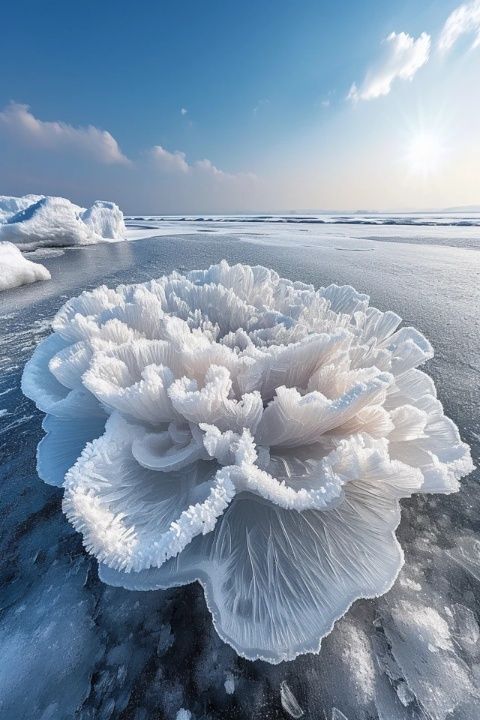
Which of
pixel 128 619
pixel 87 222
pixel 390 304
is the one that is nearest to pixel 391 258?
pixel 390 304

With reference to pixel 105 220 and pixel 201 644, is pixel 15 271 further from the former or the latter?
pixel 105 220

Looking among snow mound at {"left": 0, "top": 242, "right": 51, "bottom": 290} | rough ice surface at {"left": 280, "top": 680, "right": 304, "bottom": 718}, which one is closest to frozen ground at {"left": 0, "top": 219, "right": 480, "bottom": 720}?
rough ice surface at {"left": 280, "top": 680, "right": 304, "bottom": 718}

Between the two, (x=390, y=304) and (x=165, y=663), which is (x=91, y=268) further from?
(x=165, y=663)

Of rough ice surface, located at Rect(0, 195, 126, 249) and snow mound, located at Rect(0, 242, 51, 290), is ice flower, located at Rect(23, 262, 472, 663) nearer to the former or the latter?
snow mound, located at Rect(0, 242, 51, 290)

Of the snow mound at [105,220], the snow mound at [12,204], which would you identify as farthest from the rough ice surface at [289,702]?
the snow mound at [12,204]

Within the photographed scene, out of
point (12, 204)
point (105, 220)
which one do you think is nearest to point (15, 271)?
point (105, 220)

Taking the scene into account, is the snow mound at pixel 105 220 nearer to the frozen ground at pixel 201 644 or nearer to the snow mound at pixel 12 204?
the snow mound at pixel 12 204
